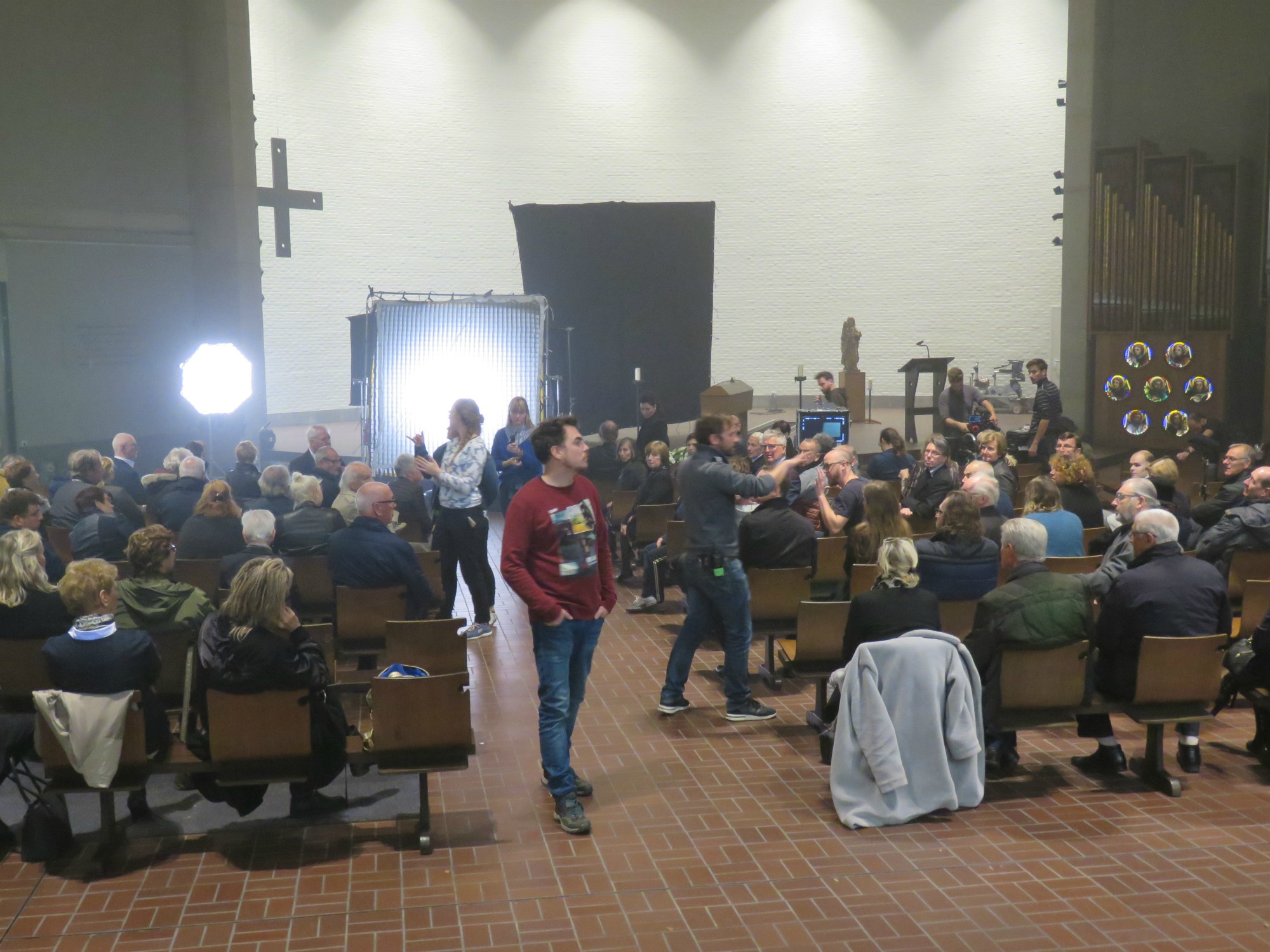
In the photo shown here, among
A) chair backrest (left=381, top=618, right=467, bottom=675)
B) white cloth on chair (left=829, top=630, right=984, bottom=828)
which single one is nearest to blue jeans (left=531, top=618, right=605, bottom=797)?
chair backrest (left=381, top=618, right=467, bottom=675)

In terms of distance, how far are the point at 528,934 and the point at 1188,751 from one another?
308 cm

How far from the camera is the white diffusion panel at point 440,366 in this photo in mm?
12812

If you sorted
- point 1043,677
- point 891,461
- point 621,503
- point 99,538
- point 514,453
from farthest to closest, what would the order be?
point 514,453 < point 621,503 < point 891,461 < point 99,538 < point 1043,677

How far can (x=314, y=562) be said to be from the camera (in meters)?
6.85

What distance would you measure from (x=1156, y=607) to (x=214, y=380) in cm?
879

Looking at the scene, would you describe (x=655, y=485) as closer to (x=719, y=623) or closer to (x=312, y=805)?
(x=719, y=623)

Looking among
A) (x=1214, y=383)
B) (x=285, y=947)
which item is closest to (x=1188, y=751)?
(x=285, y=947)

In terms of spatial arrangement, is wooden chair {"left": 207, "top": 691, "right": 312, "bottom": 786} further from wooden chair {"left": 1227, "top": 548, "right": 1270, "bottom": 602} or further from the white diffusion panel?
the white diffusion panel

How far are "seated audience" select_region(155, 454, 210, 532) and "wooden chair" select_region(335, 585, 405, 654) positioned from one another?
2329 mm

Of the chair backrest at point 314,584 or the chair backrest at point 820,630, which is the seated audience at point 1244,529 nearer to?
the chair backrest at point 820,630

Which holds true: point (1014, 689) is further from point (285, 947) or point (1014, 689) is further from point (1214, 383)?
point (1214, 383)

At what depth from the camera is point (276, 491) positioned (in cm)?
777

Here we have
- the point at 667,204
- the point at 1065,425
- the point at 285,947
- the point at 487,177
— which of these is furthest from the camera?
the point at 487,177

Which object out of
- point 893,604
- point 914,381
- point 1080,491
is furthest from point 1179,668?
point 914,381
